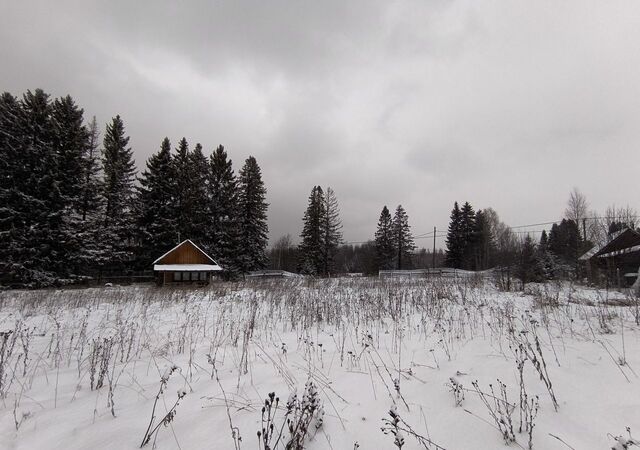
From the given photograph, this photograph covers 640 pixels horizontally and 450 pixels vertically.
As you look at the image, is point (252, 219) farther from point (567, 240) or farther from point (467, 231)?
point (567, 240)

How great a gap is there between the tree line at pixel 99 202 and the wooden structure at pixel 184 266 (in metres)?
5.90

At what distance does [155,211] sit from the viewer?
29.8 metres

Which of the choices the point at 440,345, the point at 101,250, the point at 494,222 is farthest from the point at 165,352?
the point at 494,222

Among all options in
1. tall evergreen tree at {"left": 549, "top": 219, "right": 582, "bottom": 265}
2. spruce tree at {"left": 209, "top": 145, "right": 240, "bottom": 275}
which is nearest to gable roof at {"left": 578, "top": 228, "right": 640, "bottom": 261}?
tall evergreen tree at {"left": 549, "top": 219, "right": 582, "bottom": 265}

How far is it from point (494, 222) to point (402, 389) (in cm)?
6111

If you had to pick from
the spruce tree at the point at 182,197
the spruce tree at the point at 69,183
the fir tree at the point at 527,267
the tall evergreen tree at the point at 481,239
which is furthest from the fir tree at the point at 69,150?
the tall evergreen tree at the point at 481,239

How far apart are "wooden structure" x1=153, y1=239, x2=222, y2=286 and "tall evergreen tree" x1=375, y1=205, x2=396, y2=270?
111 feet

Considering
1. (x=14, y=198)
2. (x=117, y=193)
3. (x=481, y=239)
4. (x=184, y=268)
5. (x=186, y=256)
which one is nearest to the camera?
(x=14, y=198)

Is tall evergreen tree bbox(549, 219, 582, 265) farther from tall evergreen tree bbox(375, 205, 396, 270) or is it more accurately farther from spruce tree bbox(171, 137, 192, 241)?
spruce tree bbox(171, 137, 192, 241)

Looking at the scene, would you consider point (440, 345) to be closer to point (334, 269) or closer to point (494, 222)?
point (334, 269)

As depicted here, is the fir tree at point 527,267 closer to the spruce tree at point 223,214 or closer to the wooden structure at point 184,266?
the wooden structure at point 184,266

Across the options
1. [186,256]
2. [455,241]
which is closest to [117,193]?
[186,256]

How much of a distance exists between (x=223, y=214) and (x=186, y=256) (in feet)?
36.9

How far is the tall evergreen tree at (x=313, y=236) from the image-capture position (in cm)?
4306
